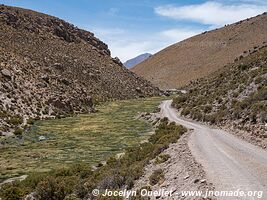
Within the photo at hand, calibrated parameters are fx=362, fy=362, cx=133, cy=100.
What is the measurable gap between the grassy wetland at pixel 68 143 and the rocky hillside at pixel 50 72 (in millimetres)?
4345

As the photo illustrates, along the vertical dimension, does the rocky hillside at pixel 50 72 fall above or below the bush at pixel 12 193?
above

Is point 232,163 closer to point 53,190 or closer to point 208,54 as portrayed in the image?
point 53,190

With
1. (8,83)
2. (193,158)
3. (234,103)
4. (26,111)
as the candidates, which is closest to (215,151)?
(193,158)

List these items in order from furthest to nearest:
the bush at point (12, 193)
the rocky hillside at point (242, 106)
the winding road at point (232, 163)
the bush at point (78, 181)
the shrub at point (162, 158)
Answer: the rocky hillside at point (242, 106), the shrub at point (162, 158), the bush at point (12, 193), the bush at point (78, 181), the winding road at point (232, 163)

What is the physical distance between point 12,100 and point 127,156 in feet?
104

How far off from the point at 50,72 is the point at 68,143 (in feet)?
142

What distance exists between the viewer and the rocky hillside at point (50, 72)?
57.2 meters

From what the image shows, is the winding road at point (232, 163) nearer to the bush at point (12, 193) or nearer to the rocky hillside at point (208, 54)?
the bush at point (12, 193)

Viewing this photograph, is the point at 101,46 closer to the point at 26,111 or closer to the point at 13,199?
the point at 26,111

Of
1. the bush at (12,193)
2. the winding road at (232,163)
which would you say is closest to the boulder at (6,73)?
the winding road at (232,163)

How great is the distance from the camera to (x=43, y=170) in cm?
2819

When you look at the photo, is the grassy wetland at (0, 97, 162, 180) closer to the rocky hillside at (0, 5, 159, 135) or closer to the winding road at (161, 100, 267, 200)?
the rocky hillside at (0, 5, 159, 135)

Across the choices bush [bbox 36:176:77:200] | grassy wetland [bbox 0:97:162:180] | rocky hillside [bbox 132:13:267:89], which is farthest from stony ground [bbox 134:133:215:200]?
rocky hillside [bbox 132:13:267:89]

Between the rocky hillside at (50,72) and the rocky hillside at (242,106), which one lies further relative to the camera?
the rocky hillside at (50,72)
